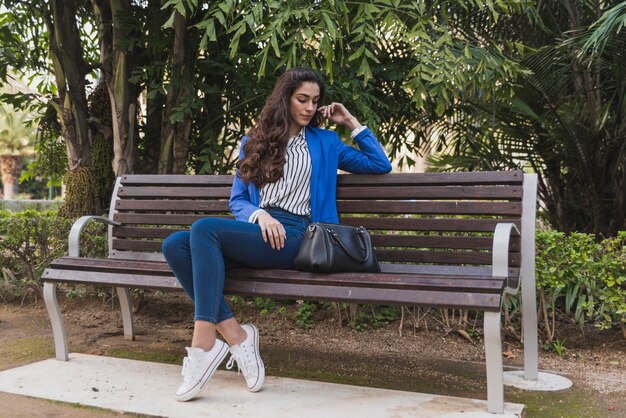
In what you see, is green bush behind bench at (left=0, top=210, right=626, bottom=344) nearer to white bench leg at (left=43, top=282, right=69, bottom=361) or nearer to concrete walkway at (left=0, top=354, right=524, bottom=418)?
white bench leg at (left=43, top=282, right=69, bottom=361)

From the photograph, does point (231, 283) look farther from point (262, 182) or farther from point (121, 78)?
point (121, 78)

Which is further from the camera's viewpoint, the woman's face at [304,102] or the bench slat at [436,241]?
the woman's face at [304,102]

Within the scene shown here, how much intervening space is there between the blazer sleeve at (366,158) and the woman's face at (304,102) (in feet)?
0.73

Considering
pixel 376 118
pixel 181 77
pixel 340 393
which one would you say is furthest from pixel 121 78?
pixel 340 393

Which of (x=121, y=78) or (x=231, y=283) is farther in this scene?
(x=121, y=78)

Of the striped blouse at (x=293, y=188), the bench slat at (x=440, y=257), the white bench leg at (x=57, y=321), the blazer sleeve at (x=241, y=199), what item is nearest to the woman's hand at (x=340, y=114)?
the striped blouse at (x=293, y=188)

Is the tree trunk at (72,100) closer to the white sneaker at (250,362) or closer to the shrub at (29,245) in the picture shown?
the shrub at (29,245)

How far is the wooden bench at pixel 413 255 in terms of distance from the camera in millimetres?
2758

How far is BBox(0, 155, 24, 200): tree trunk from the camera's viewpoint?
1264 inches

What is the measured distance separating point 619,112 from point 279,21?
11.1 feet

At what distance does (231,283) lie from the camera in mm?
3141

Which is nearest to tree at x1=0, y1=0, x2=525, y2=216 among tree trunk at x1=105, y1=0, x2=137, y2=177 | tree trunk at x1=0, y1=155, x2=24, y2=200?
tree trunk at x1=105, y1=0, x2=137, y2=177

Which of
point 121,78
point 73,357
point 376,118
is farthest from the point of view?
point 121,78

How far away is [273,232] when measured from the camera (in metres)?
A: 3.13
